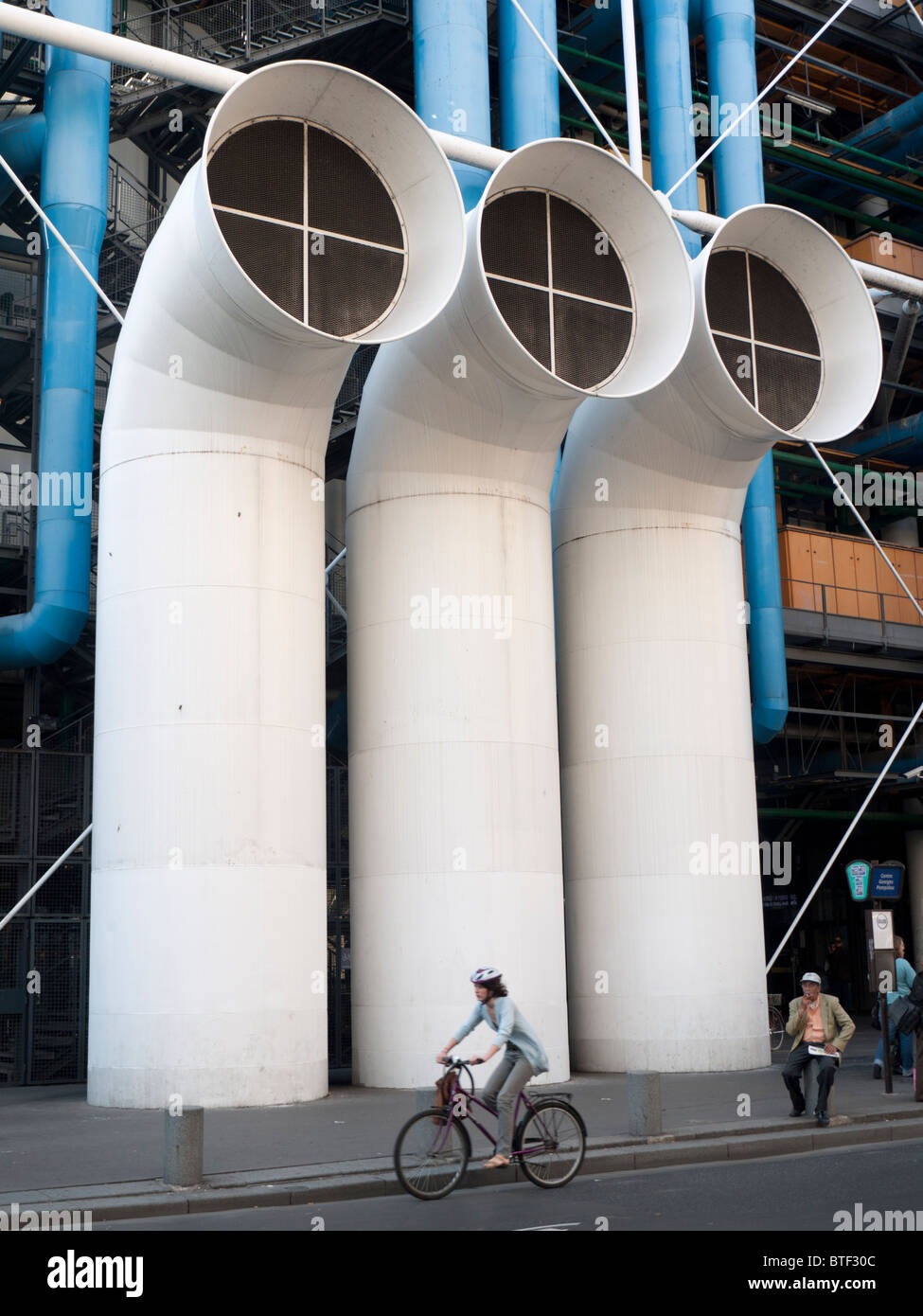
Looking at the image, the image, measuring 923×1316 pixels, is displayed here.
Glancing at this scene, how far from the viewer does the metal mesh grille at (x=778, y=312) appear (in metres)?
21.1

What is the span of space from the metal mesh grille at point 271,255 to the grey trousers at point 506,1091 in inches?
362

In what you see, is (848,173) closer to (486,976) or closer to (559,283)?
(559,283)

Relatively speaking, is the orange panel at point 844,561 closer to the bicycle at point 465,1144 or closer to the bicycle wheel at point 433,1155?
the bicycle at point 465,1144

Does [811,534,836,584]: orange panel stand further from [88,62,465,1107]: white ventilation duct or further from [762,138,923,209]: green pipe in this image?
[88,62,465,1107]: white ventilation duct

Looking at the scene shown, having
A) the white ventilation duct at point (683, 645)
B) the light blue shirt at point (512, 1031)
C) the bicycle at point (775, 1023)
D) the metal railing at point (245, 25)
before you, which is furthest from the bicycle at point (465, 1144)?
the metal railing at point (245, 25)

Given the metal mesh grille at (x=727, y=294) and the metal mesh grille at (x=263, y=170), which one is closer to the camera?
the metal mesh grille at (x=263, y=170)

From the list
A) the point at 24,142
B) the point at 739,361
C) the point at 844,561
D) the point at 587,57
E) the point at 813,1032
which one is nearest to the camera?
the point at 813,1032

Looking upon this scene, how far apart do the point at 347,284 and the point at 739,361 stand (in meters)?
6.25

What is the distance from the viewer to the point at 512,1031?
466 inches

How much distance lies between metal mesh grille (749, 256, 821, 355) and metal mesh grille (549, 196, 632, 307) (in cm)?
245

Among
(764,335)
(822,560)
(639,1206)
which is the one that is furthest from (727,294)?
(639,1206)

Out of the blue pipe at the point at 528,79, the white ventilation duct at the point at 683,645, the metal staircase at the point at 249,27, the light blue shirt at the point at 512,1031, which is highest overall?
the metal staircase at the point at 249,27
